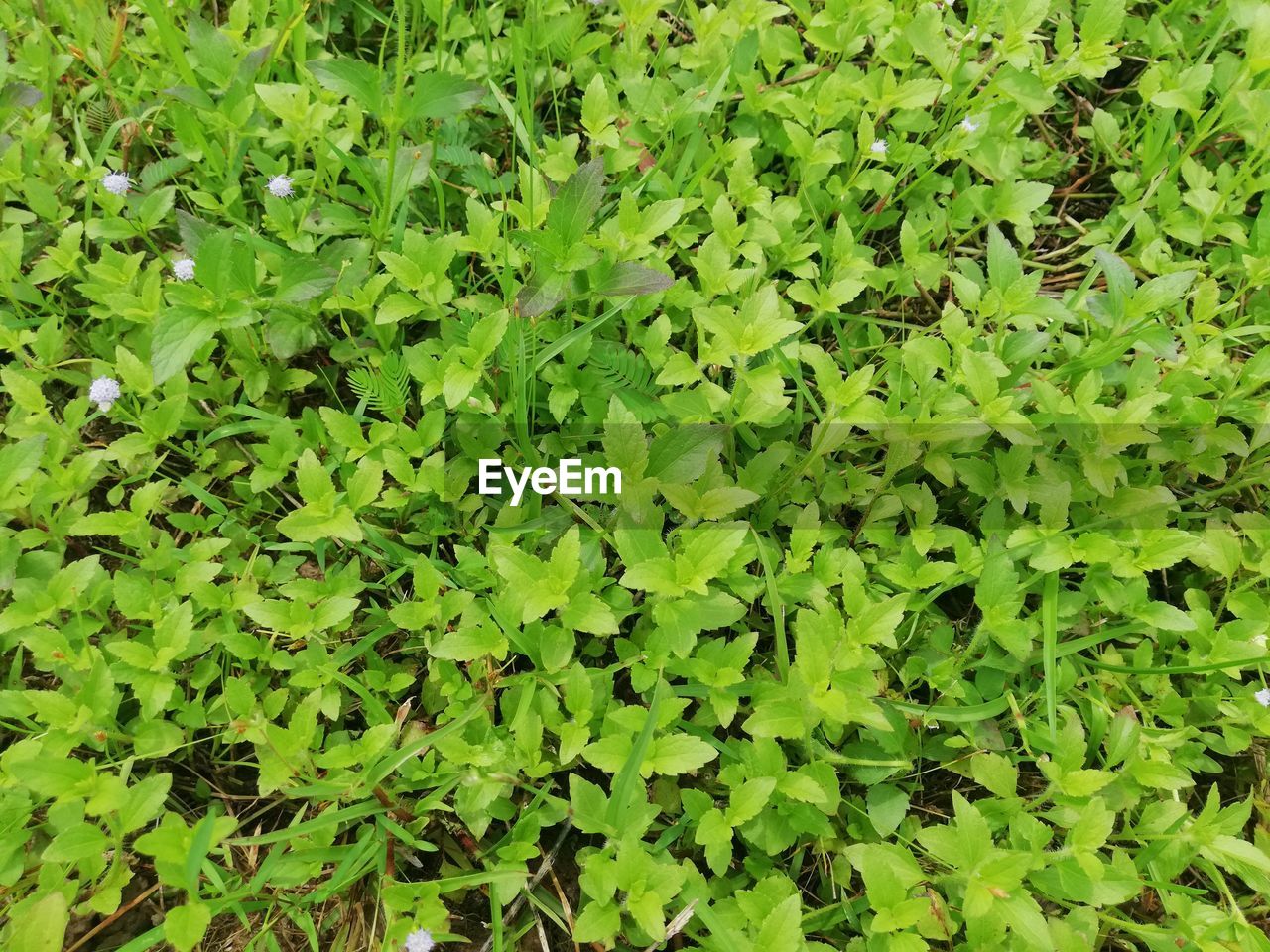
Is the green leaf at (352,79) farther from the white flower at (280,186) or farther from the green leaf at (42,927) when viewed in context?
the green leaf at (42,927)

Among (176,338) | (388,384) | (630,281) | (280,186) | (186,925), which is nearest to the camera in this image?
(186,925)

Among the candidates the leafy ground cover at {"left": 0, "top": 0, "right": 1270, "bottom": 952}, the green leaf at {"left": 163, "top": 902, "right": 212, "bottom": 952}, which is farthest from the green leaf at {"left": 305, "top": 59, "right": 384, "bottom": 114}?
the green leaf at {"left": 163, "top": 902, "right": 212, "bottom": 952}

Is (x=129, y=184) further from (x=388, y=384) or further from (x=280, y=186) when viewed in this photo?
(x=388, y=384)

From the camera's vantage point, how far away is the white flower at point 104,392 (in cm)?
209

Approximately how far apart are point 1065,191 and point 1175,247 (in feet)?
1.21

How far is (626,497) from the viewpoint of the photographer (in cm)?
194

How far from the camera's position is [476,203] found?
2174mm

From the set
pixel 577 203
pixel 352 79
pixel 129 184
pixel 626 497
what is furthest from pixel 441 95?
pixel 626 497

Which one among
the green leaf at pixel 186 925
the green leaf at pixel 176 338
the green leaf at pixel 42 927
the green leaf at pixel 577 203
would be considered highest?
the green leaf at pixel 577 203

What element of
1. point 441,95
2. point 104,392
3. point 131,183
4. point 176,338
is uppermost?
point 441,95

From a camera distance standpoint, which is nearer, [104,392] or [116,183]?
[104,392]

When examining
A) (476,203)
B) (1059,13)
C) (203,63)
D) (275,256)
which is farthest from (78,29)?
(1059,13)

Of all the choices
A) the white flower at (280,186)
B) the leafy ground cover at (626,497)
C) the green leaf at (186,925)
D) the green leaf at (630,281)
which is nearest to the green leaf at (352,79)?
the leafy ground cover at (626,497)

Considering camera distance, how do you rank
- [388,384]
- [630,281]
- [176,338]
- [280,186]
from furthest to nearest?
[280,186], [388,384], [630,281], [176,338]
